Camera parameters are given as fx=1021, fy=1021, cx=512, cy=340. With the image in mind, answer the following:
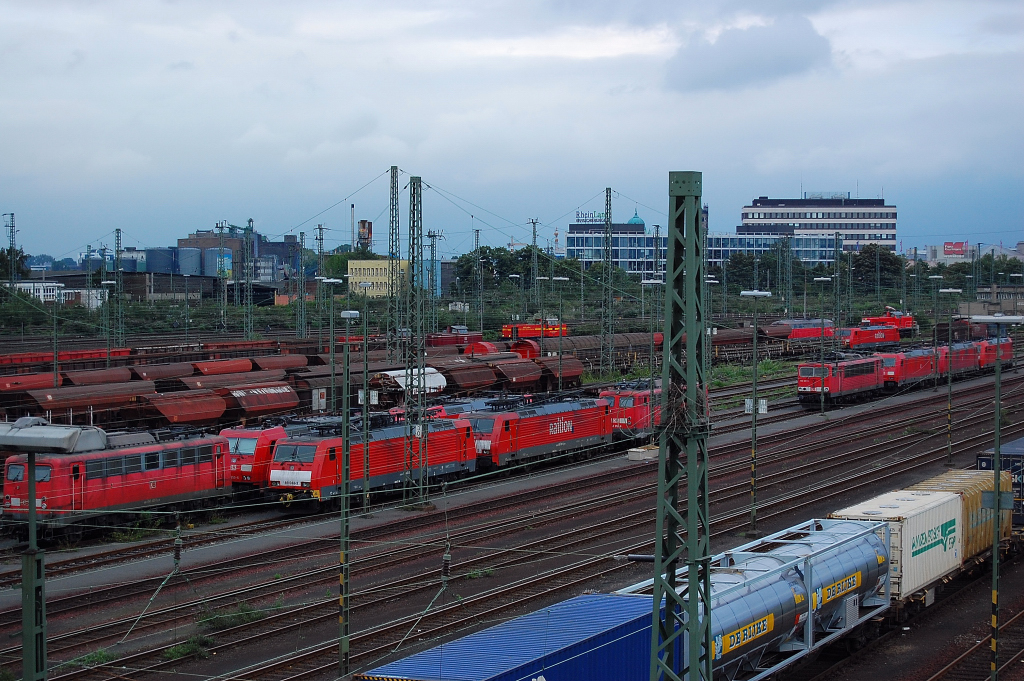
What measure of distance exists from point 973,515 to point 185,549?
20.8m

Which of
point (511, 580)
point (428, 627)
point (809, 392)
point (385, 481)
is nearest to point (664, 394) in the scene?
point (428, 627)

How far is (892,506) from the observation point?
2297 centimetres

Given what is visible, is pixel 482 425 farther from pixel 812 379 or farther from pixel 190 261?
pixel 190 261

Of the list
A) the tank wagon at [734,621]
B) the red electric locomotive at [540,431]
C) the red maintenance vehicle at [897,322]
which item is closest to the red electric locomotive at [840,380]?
the red electric locomotive at [540,431]

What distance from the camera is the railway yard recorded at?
2100 centimetres

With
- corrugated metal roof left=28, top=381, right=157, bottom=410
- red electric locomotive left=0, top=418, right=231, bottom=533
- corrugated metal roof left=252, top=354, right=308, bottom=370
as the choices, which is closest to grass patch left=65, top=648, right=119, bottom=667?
red electric locomotive left=0, top=418, right=231, bottom=533

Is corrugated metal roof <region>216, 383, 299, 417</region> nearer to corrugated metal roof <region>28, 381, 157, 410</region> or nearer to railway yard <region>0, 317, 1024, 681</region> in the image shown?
railway yard <region>0, 317, 1024, 681</region>

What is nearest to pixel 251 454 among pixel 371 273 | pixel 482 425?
pixel 482 425

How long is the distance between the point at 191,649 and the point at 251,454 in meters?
13.5

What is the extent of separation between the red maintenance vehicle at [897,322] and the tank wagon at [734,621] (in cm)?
7354

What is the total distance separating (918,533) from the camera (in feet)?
73.0

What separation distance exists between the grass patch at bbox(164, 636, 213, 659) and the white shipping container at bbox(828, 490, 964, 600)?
544 inches

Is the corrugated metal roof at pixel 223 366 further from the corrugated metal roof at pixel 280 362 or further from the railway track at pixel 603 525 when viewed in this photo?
the railway track at pixel 603 525

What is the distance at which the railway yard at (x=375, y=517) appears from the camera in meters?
21.0
